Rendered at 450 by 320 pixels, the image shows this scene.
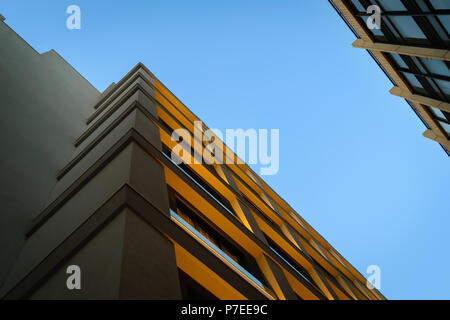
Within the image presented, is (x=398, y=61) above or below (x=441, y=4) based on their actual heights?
above

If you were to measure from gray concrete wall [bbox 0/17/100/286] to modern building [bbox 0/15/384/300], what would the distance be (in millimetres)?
40

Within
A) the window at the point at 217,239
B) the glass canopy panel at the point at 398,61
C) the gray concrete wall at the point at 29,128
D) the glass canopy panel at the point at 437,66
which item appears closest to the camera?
the gray concrete wall at the point at 29,128

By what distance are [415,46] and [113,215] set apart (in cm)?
1349

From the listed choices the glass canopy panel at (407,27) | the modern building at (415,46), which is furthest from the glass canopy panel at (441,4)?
the glass canopy panel at (407,27)

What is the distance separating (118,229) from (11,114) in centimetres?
839

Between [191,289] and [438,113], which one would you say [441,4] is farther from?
[191,289]

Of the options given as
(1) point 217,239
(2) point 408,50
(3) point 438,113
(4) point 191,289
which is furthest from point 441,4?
(4) point 191,289

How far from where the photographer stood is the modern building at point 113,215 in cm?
514

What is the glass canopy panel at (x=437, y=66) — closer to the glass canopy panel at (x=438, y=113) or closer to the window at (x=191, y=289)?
the glass canopy panel at (x=438, y=113)

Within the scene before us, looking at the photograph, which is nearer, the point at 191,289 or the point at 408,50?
the point at 191,289

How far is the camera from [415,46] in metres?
13.6

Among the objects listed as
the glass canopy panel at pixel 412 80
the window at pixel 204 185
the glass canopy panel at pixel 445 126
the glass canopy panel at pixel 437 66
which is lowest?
the window at pixel 204 185

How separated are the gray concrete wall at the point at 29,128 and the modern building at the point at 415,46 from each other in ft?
44.6
